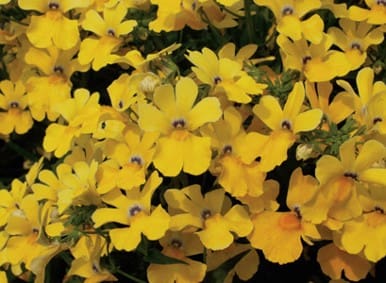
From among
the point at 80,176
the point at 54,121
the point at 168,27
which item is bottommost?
the point at 54,121

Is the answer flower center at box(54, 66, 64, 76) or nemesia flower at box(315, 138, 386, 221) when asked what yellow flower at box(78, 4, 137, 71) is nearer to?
flower center at box(54, 66, 64, 76)

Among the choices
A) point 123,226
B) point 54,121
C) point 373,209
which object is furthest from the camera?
point 54,121

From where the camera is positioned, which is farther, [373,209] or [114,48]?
[114,48]

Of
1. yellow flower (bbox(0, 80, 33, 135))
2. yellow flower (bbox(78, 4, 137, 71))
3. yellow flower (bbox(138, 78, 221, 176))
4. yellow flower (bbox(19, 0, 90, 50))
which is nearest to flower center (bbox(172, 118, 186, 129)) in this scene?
yellow flower (bbox(138, 78, 221, 176))

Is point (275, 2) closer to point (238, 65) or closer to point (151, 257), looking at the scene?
point (238, 65)

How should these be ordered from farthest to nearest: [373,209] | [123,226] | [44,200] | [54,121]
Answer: [54,121] → [44,200] → [123,226] → [373,209]

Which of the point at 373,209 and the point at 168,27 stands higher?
the point at 168,27

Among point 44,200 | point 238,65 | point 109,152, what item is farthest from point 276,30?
point 44,200

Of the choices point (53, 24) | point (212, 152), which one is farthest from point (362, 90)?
point (53, 24)

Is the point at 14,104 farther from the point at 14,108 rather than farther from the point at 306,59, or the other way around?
the point at 306,59
